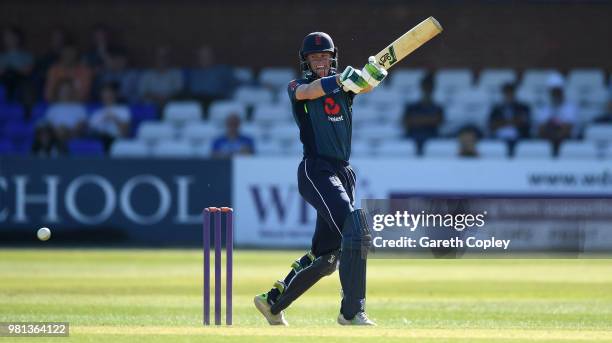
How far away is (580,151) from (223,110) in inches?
200

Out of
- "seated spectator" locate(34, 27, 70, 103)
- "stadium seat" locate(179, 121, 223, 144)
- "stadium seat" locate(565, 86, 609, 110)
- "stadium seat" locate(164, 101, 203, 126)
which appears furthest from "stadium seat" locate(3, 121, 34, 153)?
"stadium seat" locate(565, 86, 609, 110)

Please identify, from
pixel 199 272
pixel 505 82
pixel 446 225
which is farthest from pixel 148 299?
pixel 505 82

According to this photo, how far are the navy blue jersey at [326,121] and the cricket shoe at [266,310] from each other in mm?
965

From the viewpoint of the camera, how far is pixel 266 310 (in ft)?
27.2

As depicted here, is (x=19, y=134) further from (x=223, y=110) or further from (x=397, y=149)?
(x=397, y=149)

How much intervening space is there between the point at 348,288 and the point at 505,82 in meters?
11.8

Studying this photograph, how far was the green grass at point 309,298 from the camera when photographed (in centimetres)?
767

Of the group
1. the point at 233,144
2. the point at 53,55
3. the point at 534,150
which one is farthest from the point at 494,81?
the point at 53,55

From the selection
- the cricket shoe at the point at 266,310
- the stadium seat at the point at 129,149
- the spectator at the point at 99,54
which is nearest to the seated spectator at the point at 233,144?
the stadium seat at the point at 129,149

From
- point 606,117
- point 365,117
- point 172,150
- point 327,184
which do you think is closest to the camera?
point 327,184

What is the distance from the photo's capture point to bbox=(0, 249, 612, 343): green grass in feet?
25.2

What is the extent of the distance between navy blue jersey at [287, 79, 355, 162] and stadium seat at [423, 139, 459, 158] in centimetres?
898

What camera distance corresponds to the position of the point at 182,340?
23.8 feet

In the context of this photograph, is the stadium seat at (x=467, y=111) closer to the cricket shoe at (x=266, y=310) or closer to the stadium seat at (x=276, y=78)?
the stadium seat at (x=276, y=78)
